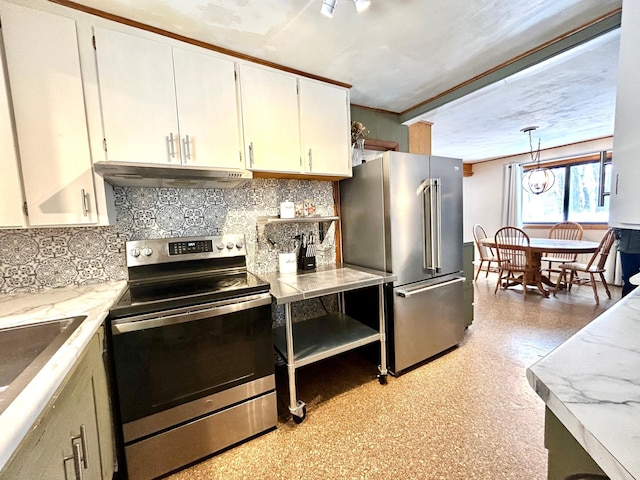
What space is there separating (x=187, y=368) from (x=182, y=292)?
39 centimetres

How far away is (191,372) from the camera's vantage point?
55.0 inches

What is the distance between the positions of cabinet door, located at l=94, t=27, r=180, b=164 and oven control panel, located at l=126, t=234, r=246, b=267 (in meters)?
0.54

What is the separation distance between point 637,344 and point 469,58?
203 cm

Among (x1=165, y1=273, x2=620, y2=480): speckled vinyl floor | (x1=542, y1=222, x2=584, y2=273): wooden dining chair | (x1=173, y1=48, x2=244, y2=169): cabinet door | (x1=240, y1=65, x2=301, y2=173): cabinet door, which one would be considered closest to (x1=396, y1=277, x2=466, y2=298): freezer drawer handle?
(x1=165, y1=273, x2=620, y2=480): speckled vinyl floor

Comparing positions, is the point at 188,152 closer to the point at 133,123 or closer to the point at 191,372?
the point at 133,123

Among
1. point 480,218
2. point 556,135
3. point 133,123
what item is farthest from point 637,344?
point 480,218

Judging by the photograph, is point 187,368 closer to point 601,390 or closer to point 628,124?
point 601,390

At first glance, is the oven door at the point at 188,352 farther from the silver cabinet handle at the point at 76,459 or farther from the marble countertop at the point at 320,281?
the silver cabinet handle at the point at 76,459

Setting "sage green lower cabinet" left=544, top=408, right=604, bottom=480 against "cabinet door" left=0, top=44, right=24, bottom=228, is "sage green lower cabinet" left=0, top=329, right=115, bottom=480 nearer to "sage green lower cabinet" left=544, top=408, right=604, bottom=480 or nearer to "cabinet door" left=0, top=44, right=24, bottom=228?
"cabinet door" left=0, top=44, right=24, bottom=228

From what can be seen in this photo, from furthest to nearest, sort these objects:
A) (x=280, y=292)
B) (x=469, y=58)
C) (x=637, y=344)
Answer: (x=469, y=58), (x=280, y=292), (x=637, y=344)

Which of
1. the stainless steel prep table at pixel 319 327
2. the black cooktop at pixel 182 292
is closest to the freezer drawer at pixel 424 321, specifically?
the stainless steel prep table at pixel 319 327

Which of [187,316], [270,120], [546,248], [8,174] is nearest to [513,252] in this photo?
[546,248]

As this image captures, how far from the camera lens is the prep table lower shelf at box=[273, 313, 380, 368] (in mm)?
Result: 1817

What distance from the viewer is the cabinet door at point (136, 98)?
1.46 meters
